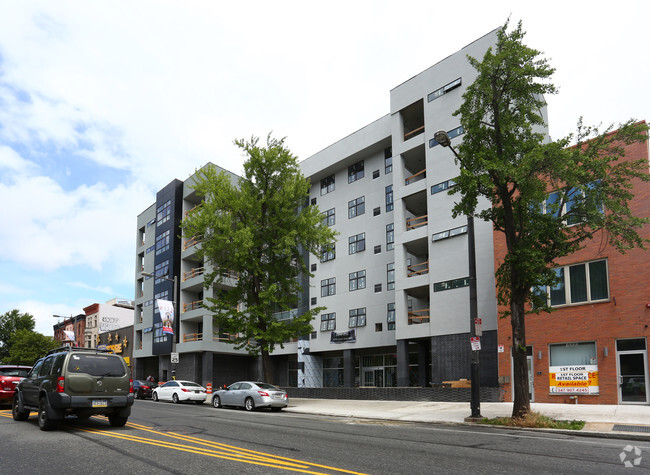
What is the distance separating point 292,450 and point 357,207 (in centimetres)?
3151

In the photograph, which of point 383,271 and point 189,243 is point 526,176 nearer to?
point 383,271

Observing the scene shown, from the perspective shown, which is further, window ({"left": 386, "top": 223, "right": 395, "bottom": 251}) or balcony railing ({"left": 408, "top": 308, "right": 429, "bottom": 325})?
window ({"left": 386, "top": 223, "right": 395, "bottom": 251})

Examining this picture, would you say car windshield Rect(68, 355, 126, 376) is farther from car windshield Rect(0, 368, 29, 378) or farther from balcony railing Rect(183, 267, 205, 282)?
balcony railing Rect(183, 267, 205, 282)

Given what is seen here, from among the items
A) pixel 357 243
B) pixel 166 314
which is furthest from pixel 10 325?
pixel 357 243

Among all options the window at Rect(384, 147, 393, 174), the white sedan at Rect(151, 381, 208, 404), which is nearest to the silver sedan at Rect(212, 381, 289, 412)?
the white sedan at Rect(151, 381, 208, 404)

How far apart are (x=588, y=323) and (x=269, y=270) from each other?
1560cm

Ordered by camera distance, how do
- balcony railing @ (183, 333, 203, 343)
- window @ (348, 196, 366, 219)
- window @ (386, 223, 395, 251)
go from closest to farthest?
window @ (386, 223, 395, 251), window @ (348, 196, 366, 219), balcony railing @ (183, 333, 203, 343)

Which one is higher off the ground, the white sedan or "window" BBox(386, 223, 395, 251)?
"window" BBox(386, 223, 395, 251)

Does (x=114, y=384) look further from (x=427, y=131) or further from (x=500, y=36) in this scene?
(x=427, y=131)

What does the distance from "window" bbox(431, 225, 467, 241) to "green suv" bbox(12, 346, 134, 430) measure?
2095cm

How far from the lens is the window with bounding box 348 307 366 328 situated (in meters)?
37.2

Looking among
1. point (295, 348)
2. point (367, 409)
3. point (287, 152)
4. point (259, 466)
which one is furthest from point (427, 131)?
point (259, 466)

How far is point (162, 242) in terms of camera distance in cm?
5322

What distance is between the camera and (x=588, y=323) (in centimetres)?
2217
